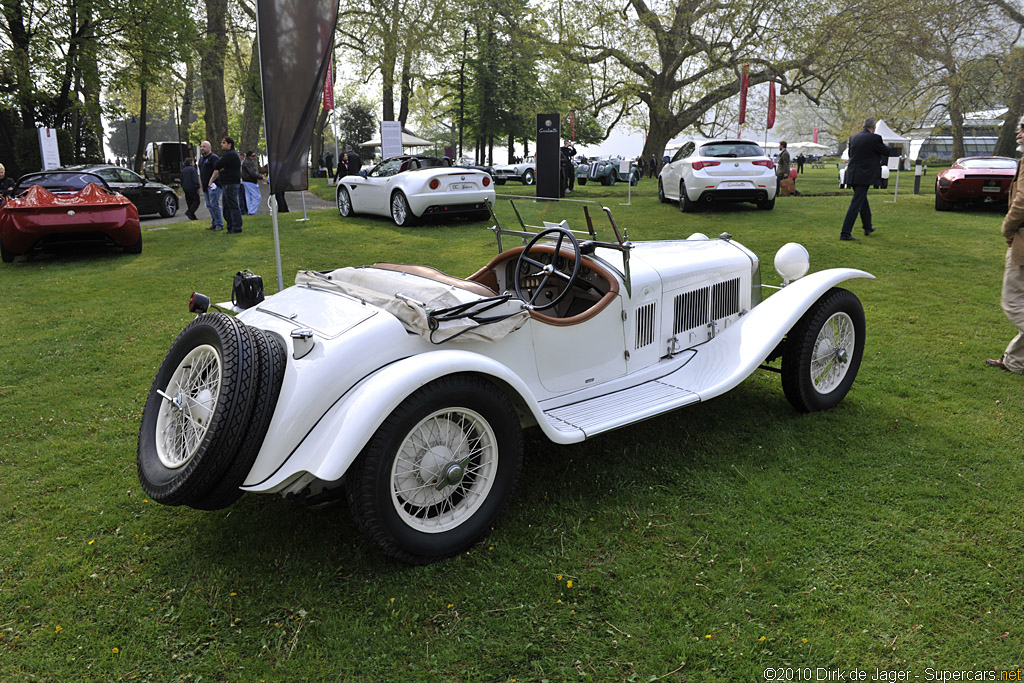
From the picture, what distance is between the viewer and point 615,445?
4215 mm

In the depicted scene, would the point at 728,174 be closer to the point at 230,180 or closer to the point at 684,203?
the point at 684,203

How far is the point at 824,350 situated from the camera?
459cm

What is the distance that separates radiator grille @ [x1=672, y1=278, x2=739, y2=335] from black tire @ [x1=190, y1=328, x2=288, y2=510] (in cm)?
259

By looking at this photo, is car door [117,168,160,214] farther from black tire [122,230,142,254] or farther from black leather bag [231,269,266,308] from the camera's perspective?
black leather bag [231,269,266,308]

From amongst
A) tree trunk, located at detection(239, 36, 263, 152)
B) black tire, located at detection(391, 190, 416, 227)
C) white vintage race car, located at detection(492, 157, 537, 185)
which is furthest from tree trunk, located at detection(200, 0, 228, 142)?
black tire, located at detection(391, 190, 416, 227)

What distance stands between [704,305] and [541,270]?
1.17 m

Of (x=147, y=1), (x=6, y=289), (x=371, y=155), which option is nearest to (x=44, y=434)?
(x=6, y=289)

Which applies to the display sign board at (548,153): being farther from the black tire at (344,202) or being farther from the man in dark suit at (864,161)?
the man in dark suit at (864,161)

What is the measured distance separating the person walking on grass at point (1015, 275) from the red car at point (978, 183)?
1094cm

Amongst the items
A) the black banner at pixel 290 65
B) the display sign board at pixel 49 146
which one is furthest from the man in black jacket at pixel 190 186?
the black banner at pixel 290 65

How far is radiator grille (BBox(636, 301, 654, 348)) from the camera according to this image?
4.18m

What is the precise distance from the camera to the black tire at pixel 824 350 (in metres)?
4.41

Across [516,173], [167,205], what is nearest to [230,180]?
[167,205]

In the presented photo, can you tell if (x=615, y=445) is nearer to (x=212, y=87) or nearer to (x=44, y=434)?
(x=44, y=434)
